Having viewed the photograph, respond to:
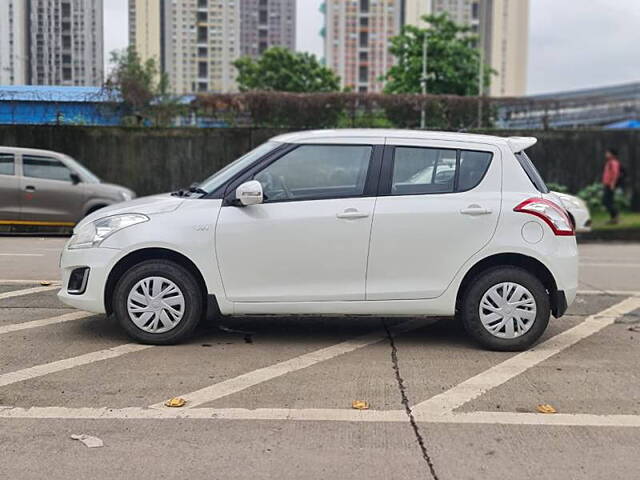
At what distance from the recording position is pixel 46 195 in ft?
50.5

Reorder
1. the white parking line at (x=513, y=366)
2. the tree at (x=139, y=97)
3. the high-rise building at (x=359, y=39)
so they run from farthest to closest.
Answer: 1. the high-rise building at (x=359, y=39)
2. the tree at (x=139, y=97)
3. the white parking line at (x=513, y=366)

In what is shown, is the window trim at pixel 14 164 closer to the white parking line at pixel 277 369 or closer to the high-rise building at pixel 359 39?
the white parking line at pixel 277 369

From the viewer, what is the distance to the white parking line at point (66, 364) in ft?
18.7

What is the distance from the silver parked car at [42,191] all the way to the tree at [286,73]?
157ft

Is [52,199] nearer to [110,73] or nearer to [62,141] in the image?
[62,141]

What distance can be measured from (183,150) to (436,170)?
50.6ft

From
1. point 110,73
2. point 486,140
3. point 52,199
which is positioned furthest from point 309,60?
point 486,140

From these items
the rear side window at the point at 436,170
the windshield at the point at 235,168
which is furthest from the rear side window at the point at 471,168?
the windshield at the point at 235,168

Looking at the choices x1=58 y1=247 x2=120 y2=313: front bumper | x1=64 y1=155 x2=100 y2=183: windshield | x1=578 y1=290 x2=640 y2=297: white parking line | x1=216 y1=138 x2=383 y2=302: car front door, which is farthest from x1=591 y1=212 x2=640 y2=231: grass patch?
x1=58 y1=247 x2=120 y2=313: front bumper

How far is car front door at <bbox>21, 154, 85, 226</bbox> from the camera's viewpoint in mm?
15359

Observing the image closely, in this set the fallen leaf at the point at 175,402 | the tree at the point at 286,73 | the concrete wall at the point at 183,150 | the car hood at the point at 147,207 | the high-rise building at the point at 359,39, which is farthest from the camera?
the high-rise building at the point at 359,39

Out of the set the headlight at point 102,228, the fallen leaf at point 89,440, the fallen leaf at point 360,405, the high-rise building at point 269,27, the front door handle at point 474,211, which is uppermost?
the high-rise building at point 269,27

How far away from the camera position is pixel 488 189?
6609 mm

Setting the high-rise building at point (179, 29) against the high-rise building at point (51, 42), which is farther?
the high-rise building at point (179, 29)
